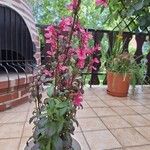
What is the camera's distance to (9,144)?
177 centimetres

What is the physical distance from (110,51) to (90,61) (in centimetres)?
236

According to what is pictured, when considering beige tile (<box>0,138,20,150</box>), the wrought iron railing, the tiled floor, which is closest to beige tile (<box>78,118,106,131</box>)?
the tiled floor

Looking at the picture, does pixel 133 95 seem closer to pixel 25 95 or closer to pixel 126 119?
pixel 126 119

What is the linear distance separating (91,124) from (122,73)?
1.22 m

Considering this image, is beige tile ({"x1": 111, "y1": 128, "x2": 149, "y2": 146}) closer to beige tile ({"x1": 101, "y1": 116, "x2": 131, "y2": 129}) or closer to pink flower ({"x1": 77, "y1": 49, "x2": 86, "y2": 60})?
beige tile ({"x1": 101, "y1": 116, "x2": 131, "y2": 129})

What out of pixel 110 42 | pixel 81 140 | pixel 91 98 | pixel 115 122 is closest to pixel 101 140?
pixel 81 140

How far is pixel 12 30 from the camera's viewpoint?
293cm

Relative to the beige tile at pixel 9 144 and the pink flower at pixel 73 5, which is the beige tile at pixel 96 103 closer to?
the beige tile at pixel 9 144

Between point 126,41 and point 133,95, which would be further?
point 126,41

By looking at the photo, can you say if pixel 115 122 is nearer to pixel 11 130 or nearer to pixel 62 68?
pixel 11 130

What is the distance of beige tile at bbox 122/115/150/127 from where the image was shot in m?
2.30

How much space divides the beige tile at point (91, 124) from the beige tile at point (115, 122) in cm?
6

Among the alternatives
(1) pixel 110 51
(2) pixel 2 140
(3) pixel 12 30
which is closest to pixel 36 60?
(3) pixel 12 30

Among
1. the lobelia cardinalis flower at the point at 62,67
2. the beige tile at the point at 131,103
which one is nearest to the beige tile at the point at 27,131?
the lobelia cardinalis flower at the point at 62,67
